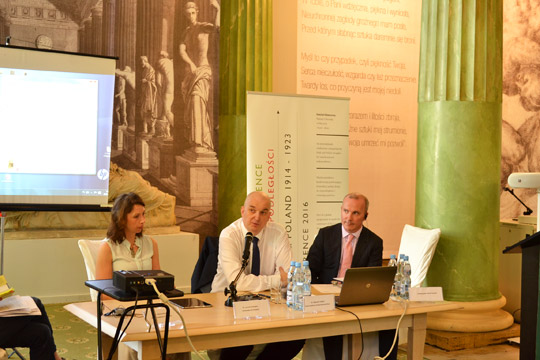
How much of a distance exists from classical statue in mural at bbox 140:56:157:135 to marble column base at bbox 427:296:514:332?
11.6 ft

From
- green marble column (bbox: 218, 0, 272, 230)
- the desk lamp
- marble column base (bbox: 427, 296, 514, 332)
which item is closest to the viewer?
the desk lamp

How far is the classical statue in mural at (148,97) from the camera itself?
754cm

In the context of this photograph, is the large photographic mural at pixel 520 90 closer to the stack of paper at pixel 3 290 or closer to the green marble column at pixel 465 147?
the green marble column at pixel 465 147

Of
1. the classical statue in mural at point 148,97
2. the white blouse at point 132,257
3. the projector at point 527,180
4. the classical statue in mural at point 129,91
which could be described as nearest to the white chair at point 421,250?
the projector at point 527,180

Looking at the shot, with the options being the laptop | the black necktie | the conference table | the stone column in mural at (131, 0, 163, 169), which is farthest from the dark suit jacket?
the stone column in mural at (131, 0, 163, 169)

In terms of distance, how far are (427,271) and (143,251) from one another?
2795 mm

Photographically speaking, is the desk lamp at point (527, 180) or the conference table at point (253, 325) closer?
the conference table at point (253, 325)

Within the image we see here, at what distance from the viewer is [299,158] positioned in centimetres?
646

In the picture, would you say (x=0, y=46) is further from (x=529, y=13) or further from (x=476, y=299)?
(x=529, y=13)

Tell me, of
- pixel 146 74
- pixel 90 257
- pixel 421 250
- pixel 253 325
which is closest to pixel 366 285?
pixel 253 325

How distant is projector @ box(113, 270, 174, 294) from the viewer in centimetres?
297

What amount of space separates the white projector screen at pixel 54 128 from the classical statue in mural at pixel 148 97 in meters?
0.69

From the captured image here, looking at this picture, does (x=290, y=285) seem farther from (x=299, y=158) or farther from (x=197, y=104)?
(x=197, y=104)

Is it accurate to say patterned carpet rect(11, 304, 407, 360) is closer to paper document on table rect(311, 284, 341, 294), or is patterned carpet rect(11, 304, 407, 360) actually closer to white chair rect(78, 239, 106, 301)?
white chair rect(78, 239, 106, 301)
